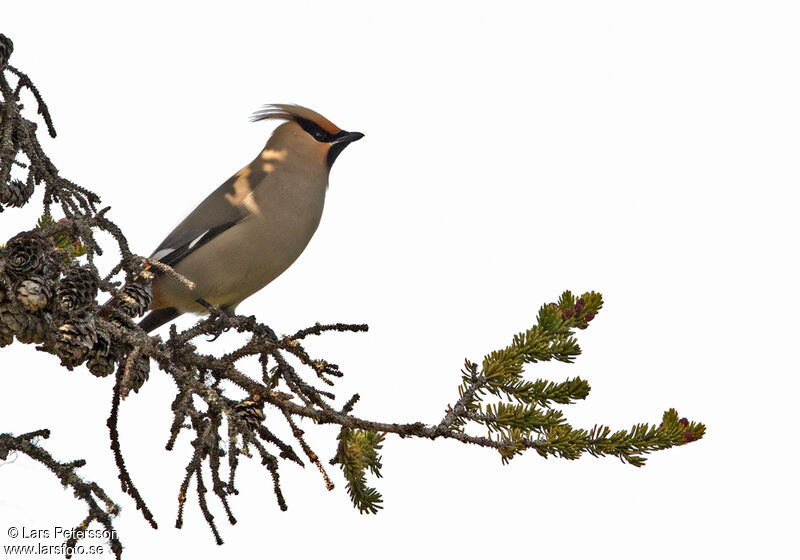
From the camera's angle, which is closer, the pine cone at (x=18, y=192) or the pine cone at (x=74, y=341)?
the pine cone at (x=74, y=341)

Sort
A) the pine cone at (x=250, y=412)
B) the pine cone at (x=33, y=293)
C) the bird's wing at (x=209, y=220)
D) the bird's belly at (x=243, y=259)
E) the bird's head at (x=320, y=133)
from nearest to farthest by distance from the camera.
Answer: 1. the pine cone at (x=33, y=293)
2. the pine cone at (x=250, y=412)
3. the bird's belly at (x=243, y=259)
4. the bird's wing at (x=209, y=220)
5. the bird's head at (x=320, y=133)

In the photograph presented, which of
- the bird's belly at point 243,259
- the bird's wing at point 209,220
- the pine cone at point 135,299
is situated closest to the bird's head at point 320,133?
the bird's wing at point 209,220

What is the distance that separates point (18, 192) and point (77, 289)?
0.61 meters

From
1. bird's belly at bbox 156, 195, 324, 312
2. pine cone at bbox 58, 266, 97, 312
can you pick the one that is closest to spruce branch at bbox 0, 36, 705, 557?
pine cone at bbox 58, 266, 97, 312

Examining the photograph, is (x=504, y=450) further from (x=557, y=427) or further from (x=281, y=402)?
(x=281, y=402)

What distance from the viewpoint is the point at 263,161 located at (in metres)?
4.91

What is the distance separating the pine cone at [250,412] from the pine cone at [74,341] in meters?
0.41

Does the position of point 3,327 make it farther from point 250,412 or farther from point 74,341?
point 250,412

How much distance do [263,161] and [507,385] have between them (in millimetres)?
2704

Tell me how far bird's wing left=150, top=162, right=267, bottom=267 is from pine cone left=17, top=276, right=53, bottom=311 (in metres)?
2.16

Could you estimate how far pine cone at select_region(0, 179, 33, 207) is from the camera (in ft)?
8.96

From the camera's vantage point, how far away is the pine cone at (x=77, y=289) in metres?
2.32

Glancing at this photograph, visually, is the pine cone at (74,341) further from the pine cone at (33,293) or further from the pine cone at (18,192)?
the pine cone at (18,192)

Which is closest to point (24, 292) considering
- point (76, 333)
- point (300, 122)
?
point (76, 333)
